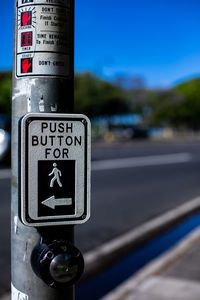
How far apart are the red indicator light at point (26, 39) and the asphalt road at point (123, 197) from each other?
146 inches

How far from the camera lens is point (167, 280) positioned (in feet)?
16.2

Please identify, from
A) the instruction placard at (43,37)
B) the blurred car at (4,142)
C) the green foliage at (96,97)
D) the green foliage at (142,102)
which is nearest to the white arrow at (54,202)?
the instruction placard at (43,37)

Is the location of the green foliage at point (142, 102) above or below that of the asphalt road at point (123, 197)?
above

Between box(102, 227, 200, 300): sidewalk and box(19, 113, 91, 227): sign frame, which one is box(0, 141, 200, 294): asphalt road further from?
box(19, 113, 91, 227): sign frame

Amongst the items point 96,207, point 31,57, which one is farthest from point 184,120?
point 31,57

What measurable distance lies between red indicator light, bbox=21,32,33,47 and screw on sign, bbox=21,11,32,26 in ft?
0.12

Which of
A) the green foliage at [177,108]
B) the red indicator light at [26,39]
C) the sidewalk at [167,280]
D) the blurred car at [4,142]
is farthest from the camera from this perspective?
the green foliage at [177,108]

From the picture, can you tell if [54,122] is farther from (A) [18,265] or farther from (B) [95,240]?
(B) [95,240]

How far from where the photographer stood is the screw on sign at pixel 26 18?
171 centimetres

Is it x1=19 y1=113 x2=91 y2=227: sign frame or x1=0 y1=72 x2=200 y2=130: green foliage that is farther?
x1=0 y1=72 x2=200 y2=130: green foliage

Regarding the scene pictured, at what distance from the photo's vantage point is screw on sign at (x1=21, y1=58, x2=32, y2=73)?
5.65 ft

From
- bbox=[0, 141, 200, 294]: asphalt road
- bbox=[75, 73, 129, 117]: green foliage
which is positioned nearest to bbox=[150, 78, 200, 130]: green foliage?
bbox=[75, 73, 129, 117]: green foliage

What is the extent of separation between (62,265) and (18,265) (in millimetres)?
208

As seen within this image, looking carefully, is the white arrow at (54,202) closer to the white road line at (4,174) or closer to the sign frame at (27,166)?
the sign frame at (27,166)
